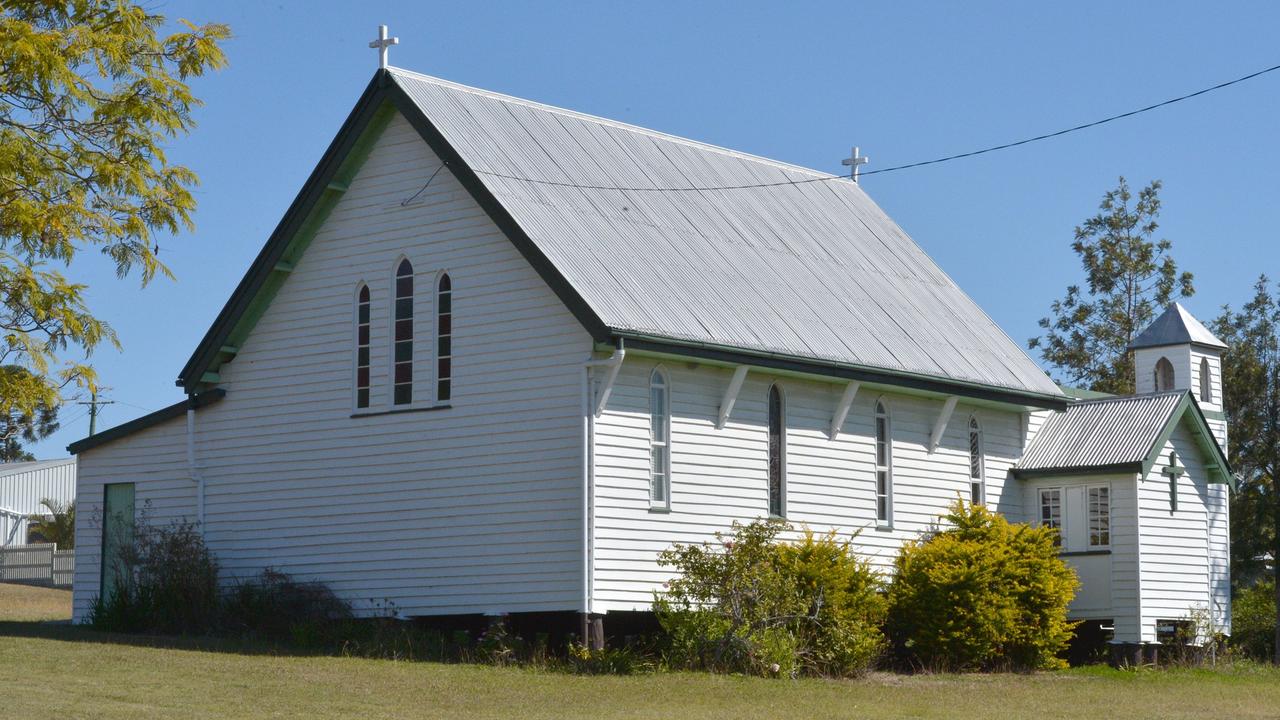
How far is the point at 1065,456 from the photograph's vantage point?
33.6m

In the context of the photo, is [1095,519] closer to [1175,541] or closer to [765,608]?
[1175,541]

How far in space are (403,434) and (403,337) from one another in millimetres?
1649

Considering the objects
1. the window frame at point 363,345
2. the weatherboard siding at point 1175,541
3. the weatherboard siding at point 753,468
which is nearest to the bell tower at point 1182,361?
the weatherboard siding at point 1175,541

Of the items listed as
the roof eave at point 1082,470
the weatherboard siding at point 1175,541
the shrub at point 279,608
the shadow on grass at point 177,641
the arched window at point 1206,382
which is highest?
the arched window at point 1206,382

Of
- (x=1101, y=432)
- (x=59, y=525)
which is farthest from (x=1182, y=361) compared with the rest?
(x=59, y=525)

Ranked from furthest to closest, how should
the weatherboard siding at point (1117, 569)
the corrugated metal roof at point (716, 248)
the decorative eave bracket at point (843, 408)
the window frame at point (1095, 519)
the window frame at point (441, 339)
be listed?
the window frame at point (1095, 519) → the weatherboard siding at point (1117, 569) → the decorative eave bracket at point (843, 408) → the window frame at point (441, 339) → the corrugated metal roof at point (716, 248)

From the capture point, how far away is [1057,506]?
111ft

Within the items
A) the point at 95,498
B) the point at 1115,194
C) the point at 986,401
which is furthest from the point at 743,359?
the point at 1115,194

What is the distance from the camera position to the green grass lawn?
776 inches

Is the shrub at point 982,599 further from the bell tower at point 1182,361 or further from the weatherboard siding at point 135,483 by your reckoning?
the weatherboard siding at point 135,483

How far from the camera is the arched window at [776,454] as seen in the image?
2920 cm

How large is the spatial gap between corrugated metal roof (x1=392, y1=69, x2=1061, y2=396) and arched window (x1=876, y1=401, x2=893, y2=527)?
1.24 m

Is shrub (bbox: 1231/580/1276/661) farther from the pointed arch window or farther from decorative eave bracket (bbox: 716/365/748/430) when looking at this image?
the pointed arch window

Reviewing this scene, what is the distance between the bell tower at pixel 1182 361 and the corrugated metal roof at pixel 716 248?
11.4 ft
